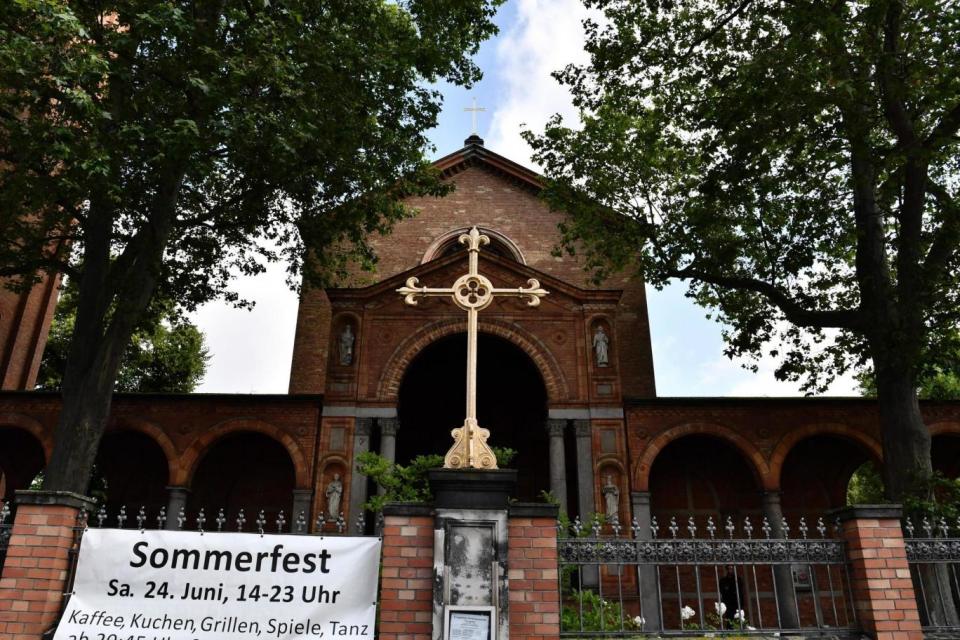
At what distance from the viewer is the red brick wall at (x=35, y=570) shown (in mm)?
5203

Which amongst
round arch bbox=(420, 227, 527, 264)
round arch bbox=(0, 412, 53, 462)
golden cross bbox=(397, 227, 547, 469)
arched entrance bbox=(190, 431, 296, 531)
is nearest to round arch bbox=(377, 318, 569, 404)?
arched entrance bbox=(190, 431, 296, 531)

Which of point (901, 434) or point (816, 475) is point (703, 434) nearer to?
point (816, 475)

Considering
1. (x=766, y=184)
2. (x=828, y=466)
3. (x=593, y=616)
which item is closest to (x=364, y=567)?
(x=593, y=616)

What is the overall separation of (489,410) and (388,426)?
443 cm

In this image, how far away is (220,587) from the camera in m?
5.28

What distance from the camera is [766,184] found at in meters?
11.1

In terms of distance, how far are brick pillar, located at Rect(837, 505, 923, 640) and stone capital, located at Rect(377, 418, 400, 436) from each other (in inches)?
380

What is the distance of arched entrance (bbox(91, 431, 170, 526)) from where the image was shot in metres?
16.5

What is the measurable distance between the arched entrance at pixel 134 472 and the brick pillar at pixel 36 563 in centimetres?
1187

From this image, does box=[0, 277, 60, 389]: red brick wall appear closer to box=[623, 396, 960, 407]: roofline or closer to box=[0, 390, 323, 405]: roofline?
box=[0, 390, 323, 405]: roofline

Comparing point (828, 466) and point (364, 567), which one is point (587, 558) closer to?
point (364, 567)

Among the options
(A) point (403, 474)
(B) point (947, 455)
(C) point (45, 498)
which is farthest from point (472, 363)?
(B) point (947, 455)

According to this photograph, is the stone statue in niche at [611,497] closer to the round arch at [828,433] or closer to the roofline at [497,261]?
the round arch at [828,433]

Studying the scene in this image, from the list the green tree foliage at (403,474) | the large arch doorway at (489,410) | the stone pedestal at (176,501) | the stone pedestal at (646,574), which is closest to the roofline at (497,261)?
the large arch doorway at (489,410)
